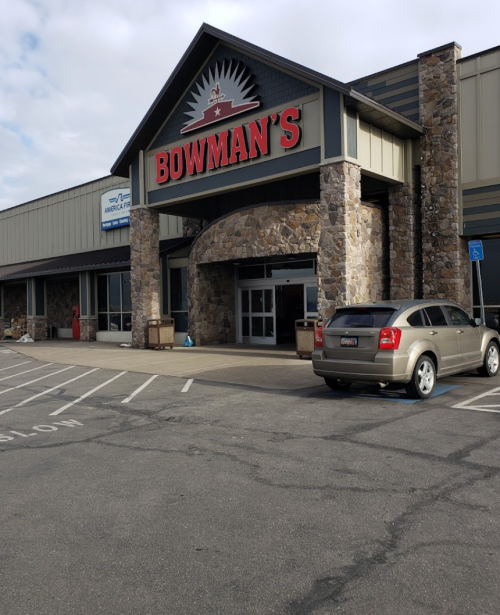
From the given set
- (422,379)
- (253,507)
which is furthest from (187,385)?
(253,507)

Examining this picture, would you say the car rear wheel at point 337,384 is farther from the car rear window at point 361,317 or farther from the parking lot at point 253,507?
the car rear window at point 361,317

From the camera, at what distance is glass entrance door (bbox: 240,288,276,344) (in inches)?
806

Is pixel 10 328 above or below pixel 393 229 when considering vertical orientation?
below

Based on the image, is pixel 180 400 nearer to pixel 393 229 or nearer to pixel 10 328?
pixel 393 229

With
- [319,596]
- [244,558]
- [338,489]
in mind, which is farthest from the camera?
[338,489]

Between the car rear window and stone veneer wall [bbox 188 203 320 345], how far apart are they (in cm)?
634

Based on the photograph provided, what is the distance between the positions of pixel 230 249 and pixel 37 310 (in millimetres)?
15037

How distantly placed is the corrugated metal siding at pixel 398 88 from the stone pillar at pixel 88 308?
14902 mm

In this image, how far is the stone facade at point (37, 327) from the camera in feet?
92.3

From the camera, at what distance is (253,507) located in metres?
4.47

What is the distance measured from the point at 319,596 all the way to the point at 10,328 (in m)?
32.1

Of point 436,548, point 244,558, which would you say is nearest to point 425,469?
point 436,548

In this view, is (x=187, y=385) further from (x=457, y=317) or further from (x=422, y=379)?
(x=457, y=317)

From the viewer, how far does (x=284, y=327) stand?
20.4 meters
